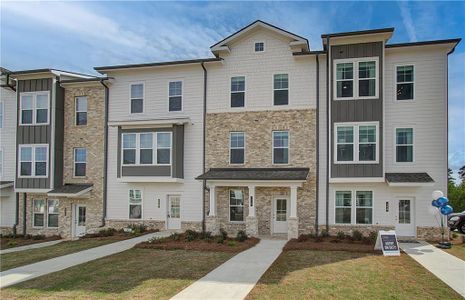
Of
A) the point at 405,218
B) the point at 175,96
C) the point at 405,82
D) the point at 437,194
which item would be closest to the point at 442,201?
the point at 437,194

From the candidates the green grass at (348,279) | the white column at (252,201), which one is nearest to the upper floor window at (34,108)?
the white column at (252,201)

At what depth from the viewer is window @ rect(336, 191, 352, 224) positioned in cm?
1866

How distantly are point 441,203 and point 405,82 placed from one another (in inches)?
226

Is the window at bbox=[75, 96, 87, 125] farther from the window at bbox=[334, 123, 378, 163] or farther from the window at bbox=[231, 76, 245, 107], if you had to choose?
the window at bbox=[334, 123, 378, 163]

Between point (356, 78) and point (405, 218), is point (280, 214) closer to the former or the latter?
point (405, 218)

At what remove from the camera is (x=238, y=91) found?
67.4 feet

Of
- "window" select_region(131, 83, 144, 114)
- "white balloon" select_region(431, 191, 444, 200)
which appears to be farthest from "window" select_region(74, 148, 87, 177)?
"white balloon" select_region(431, 191, 444, 200)

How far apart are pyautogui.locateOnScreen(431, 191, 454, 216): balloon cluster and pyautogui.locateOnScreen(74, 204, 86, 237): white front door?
Answer: 1808 cm

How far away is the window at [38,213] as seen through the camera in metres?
23.4

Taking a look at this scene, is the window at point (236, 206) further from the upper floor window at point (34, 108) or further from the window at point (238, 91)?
the upper floor window at point (34, 108)

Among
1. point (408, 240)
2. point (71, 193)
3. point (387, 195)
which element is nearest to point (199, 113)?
point (71, 193)

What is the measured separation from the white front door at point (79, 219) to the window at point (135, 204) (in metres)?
3.09

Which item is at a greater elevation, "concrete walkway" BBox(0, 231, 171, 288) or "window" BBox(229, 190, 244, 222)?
"window" BBox(229, 190, 244, 222)

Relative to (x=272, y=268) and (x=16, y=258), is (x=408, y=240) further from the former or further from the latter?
(x=16, y=258)
